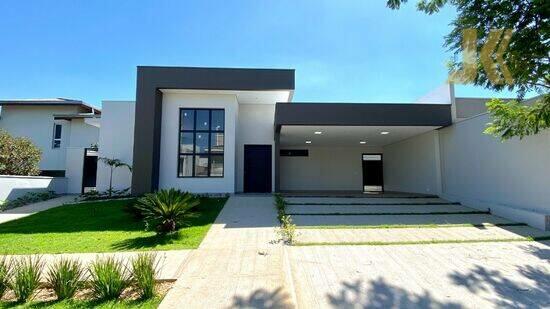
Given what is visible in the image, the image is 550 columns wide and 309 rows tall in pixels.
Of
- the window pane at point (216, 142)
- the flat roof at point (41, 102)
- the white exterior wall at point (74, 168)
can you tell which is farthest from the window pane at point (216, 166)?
the flat roof at point (41, 102)

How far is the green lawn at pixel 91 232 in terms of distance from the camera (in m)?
6.69

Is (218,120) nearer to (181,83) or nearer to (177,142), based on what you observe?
(177,142)

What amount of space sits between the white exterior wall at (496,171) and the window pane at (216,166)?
9650 mm

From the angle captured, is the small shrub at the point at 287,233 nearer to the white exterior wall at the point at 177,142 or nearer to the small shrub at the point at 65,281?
the small shrub at the point at 65,281

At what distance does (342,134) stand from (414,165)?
4387 millimetres

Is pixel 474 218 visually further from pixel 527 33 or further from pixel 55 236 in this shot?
pixel 55 236

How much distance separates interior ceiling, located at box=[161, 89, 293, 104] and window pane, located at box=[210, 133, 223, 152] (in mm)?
1886

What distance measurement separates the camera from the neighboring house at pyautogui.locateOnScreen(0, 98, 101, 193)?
62.6ft

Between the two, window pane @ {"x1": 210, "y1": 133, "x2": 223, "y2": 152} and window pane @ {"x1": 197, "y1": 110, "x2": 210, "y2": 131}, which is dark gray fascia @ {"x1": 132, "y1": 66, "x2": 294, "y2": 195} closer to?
window pane @ {"x1": 197, "y1": 110, "x2": 210, "y2": 131}

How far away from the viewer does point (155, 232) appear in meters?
7.84

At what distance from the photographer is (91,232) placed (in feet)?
26.4

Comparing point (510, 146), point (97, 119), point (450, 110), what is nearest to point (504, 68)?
point (510, 146)

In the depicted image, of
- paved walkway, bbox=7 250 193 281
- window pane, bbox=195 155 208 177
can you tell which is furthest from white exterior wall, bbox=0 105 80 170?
paved walkway, bbox=7 250 193 281

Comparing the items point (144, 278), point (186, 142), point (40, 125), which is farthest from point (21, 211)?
point (144, 278)
